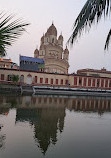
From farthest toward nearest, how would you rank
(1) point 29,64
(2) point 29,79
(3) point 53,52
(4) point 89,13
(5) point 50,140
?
(3) point 53,52, (1) point 29,64, (2) point 29,79, (5) point 50,140, (4) point 89,13

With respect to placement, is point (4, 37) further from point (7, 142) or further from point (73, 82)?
point (73, 82)

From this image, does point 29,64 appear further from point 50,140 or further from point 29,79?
point 50,140

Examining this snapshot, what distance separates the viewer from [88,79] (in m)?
47.3

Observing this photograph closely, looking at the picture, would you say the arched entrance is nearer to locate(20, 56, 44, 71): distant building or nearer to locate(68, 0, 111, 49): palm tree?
locate(20, 56, 44, 71): distant building

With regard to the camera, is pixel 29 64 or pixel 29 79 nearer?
pixel 29 79

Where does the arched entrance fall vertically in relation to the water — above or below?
above

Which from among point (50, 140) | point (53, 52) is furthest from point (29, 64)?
point (50, 140)

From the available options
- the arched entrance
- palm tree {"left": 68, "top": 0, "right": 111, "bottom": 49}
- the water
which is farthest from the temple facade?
palm tree {"left": 68, "top": 0, "right": 111, "bottom": 49}

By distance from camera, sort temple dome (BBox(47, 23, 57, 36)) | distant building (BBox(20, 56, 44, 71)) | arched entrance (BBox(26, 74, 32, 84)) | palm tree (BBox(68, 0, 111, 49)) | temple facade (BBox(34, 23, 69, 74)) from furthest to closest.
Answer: temple dome (BBox(47, 23, 57, 36)), temple facade (BBox(34, 23, 69, 74)), distant building (BBox(20, 56, 44, 71)), arched entrance (BBox(26, 74, 32, 84)), palm tree (BBox(68, 0, 111, 49))

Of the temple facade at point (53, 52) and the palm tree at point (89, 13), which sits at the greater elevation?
the temple facade at point (53, 52)

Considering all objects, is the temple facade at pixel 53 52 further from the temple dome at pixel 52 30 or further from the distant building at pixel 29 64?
the distant building at pixel 29 64

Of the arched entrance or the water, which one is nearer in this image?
the water

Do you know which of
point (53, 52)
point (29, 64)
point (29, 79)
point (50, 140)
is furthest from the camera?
point (53, 52)

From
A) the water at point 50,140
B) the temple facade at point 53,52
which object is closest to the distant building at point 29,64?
the temple facade at point 53,52
